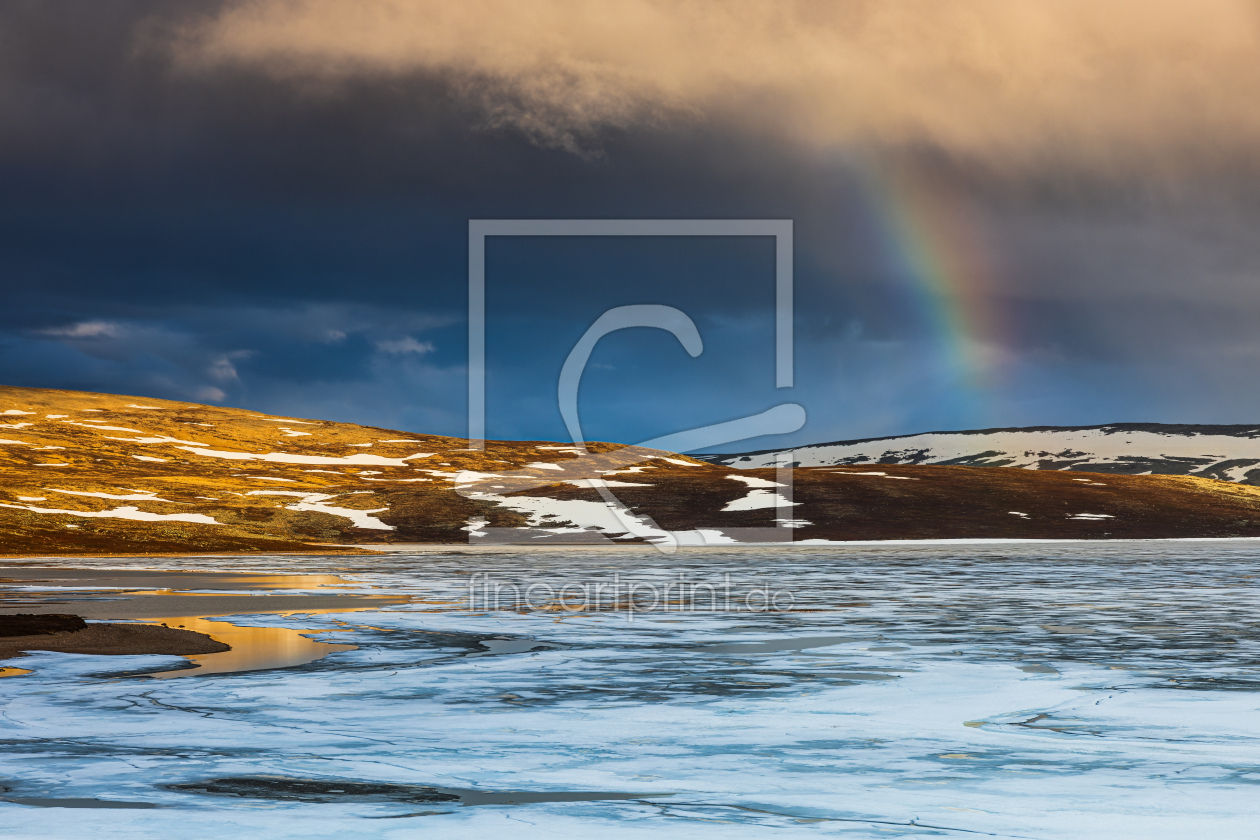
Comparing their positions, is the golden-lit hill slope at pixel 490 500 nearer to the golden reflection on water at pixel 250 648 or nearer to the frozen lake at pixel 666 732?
the golden reflection on water at pixel 250 648

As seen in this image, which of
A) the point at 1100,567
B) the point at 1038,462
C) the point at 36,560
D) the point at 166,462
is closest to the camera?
the point at 1100,567

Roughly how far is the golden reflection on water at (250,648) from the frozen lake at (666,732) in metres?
0.39

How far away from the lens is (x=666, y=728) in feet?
31.0

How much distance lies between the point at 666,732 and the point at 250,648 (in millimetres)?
7950

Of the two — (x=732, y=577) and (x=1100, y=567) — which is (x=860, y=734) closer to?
(x=732, y=577)

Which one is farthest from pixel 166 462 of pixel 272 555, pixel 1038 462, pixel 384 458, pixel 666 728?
pixel 1038 462

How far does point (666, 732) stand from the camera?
9273 millimetres

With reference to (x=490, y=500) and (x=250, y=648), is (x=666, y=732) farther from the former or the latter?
(x=490, y=500)

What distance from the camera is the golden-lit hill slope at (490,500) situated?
69.0m

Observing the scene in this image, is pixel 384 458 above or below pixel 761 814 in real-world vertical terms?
above

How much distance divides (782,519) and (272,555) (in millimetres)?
36523

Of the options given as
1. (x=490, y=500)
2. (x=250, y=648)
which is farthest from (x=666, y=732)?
(x=490, y=500)

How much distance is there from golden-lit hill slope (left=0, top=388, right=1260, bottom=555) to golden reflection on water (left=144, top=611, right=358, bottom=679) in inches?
1527

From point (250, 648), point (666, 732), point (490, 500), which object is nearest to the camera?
point (666, 732)
